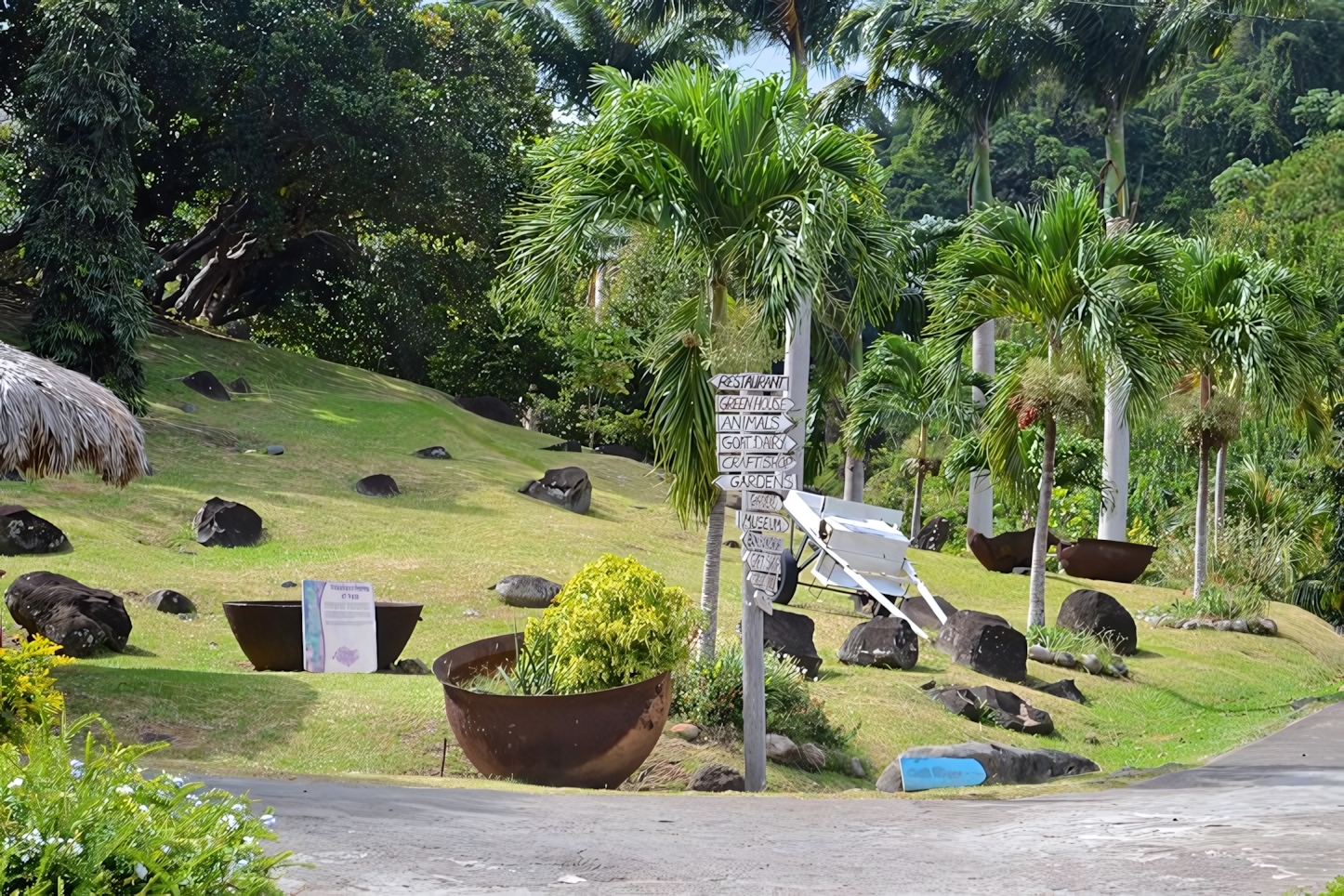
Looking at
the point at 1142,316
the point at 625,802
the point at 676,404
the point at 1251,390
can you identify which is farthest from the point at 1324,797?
the point at 1251,390

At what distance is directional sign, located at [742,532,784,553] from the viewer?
949 centimetres

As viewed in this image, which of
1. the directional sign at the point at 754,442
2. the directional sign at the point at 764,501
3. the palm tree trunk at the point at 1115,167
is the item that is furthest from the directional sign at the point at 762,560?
the palm tree trunk at the point at 1115,167

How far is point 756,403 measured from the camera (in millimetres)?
9391

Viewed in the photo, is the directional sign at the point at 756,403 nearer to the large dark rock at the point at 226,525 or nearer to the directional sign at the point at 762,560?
the directional sign at the point at 762,560

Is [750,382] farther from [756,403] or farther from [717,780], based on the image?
[717,780]

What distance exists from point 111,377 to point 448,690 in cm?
1623

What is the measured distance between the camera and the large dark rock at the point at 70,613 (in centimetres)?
1254

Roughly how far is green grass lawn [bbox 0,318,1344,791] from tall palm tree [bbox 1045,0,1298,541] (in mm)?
10101

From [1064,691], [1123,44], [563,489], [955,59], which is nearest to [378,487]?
[563,489]

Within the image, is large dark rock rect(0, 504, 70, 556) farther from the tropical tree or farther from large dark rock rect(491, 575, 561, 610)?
the tropical tree

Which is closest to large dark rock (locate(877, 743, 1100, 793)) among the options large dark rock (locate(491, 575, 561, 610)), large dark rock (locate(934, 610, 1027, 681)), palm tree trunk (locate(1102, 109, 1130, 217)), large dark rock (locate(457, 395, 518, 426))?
large dark rock (locate(934, 610, 1027, 681))

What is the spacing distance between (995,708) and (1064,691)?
2079 mm

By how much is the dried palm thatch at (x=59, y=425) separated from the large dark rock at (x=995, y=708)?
7.68m

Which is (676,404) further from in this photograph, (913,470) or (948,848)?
(913,470)
